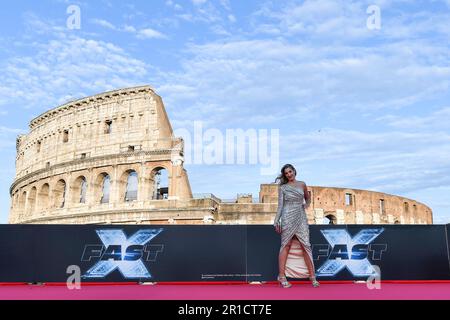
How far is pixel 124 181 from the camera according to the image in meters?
34.1

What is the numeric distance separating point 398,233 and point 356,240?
838mm

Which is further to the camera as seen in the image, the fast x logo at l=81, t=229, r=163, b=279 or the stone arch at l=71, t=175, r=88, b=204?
the stone arch at l=71, t=175, r=88, b=204

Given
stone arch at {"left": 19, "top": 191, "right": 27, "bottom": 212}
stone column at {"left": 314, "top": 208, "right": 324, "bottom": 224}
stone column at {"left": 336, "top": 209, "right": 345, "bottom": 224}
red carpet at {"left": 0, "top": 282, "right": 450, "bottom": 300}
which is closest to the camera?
red carpet at {"left": 0, "top": 282, "right": 450, "bottom": 300}

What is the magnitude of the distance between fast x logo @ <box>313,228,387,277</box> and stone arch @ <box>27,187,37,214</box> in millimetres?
39176

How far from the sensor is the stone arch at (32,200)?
41062 mm

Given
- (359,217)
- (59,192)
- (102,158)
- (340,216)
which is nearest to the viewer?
(102,158)

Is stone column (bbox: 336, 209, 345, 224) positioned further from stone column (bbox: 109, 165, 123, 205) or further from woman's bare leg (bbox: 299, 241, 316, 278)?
woman's bare leg (bbox: 299, 241, 316, 278)

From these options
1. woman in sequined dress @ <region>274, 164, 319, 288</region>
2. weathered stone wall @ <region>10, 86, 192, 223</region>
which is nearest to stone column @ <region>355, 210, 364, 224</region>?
weathered stone wall @ <region>10, 86, 192, 223</region>

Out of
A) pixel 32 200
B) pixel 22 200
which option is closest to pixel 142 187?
pixel 32 200

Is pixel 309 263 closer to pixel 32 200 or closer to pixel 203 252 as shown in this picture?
pixel 203 252

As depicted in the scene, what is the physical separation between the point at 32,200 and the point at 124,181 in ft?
45.4

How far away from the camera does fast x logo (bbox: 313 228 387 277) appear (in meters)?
7.82

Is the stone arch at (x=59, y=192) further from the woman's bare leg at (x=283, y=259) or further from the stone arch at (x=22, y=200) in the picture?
the woman's bare leg at (x=283, y=259)
